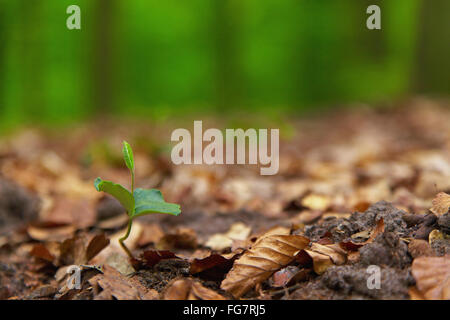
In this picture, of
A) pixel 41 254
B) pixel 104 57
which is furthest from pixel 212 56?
pixel 41 254

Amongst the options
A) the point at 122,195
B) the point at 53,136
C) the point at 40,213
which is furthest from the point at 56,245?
the point at 53,136

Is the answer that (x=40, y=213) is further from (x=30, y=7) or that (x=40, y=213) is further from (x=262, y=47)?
(x=262, y=47)

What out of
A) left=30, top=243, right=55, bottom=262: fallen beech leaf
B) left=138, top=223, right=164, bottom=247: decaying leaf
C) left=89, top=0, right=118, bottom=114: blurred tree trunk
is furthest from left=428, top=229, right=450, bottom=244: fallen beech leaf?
left=89, top=0, right=118, bottom=114: blurred tree trunk

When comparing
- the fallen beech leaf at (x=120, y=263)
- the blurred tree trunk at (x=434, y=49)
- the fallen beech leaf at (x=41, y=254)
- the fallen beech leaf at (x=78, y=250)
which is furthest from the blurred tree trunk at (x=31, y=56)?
the fallen beech leaf at (x=120, y=263)

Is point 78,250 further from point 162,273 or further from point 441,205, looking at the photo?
point 441,205

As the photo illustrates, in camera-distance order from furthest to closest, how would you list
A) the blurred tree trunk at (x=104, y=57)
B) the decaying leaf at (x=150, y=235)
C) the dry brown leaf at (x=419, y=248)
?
the blurred tree trunk at (x=104, y=57)
the decaying leaf at (x=150, y=235)
the dry brown leaf at (x=419, y=248)

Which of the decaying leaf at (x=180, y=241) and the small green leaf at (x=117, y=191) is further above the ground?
the small green leaf at (x=117, y=191)

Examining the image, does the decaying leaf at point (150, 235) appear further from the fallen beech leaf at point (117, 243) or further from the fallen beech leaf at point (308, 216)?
the fallen beech leaf at point (308, 216)
